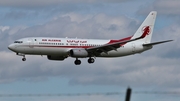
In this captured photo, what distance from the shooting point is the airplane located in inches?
3027

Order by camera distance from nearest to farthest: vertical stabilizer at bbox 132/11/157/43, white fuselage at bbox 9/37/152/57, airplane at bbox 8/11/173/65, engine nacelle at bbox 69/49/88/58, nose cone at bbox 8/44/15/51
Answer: white fuselage at bbox 9/37/152/57 → airplane at bbox 8/11/173/65 → nose cone at bbox 8/44/15/51 → engine nacelle at bbox 69/49/88/58 → vertical stabilizer at bbox 132/11/157/43

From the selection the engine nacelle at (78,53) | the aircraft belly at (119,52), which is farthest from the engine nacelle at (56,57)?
the aircraft belly at (119,52)

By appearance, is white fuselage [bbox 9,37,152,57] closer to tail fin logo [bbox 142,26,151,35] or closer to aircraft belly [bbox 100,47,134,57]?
aircraft belly [bbox 100,47,134,57]

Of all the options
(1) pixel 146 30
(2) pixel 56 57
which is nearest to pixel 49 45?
(2) pixel 56 57

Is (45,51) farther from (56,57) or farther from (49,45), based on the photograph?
(56,57)

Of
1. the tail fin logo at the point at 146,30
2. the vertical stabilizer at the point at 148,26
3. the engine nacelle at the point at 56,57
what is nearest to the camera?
the engine nacelle at the point at 56,57

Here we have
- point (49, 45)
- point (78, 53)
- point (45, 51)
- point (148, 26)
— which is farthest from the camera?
point (148, 26)

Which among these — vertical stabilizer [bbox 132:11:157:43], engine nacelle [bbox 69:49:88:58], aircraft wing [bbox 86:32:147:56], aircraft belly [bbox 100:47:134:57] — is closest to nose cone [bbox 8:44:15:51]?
engine nacelle [bbox 69:49:88:58]

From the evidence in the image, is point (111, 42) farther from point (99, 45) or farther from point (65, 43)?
point (65, 43)

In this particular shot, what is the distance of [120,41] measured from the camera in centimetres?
8656

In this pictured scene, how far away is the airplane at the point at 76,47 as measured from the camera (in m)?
76.9

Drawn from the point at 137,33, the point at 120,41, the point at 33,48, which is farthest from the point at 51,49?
the point at 137,33

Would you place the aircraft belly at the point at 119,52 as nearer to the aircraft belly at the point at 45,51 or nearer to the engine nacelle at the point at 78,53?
the engine nacelle at the point at 78,53

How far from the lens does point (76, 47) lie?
80812 millimetres
